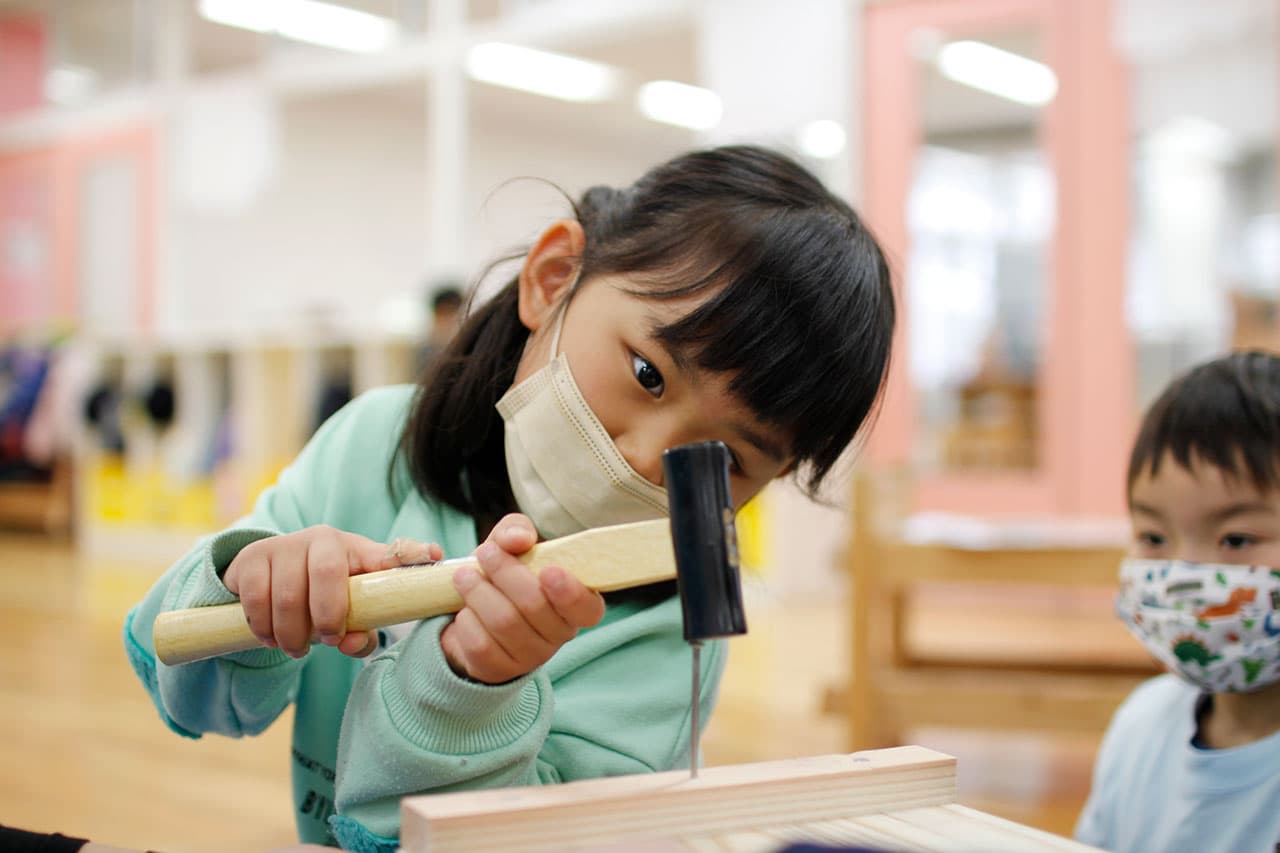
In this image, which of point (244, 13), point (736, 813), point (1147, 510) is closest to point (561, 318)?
point (736, 813)

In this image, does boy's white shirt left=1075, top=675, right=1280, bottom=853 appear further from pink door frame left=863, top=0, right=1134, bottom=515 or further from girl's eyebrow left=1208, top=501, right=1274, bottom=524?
pink door frame left=863, top=0, right=1134, bottom=515

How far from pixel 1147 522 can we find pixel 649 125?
9.53 m

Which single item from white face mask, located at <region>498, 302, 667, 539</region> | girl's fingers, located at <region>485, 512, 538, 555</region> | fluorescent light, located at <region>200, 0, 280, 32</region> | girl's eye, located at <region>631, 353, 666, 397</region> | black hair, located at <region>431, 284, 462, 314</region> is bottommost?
girl's fingers, located at <region>485, 512, 538, 555</region>

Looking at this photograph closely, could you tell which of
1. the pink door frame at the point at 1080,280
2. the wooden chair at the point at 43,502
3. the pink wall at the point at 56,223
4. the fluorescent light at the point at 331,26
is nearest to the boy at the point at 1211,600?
the pink door frame at the point at 1080,280

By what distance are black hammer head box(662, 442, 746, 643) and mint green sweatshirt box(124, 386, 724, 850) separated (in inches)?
5.0

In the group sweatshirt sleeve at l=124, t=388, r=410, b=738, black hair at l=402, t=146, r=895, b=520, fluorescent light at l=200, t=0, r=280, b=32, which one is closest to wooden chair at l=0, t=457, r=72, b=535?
fluorescent light at l=200, t=0, r=280, b=32

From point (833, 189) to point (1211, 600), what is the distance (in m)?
0.57

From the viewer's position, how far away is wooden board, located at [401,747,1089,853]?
1.63 feet

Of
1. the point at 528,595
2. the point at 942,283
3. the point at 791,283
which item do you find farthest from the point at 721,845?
the point at 942,283

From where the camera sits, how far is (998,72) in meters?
4.44

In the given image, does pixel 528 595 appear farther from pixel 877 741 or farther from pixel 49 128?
pixel 49 128

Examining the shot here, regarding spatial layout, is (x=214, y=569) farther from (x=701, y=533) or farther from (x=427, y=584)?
(x=701, y=533)

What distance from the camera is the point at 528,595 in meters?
0.57

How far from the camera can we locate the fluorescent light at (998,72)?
4199 mm
